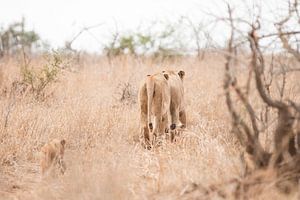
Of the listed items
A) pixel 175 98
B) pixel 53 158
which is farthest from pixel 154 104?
pixel 53 158

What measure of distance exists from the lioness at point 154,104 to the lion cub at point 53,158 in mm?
1439

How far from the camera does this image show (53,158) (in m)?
5.25

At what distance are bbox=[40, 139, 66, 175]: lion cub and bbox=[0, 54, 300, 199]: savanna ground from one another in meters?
0.12

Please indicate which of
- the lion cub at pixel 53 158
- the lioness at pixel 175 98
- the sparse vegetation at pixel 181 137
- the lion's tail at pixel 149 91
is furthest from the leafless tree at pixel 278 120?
the lioness at pixel 175 98

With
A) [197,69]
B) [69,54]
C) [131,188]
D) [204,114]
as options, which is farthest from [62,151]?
[197,69]

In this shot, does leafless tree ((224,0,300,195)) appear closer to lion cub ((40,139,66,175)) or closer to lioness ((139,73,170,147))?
lion cub ((40,139,66,175))

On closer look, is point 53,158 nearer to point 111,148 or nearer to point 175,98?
point 111,148

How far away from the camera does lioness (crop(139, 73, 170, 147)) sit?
6.51 meters

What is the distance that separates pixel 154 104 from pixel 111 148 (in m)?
1.45

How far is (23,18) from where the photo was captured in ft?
49.0

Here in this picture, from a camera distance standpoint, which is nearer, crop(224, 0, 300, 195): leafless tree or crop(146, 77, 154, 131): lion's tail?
crop(224, 0, 300, 195): leafless tree

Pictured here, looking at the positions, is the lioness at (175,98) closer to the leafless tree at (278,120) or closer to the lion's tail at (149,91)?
the lion's tail at (149,91)

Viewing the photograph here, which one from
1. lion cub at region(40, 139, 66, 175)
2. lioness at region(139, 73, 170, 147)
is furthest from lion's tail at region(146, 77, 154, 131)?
lion cub at region(40, 139, 66, 175)

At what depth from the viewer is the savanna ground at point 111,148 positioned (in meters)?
4.10
